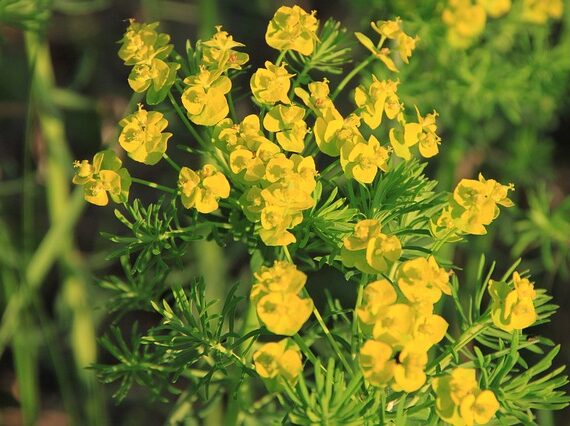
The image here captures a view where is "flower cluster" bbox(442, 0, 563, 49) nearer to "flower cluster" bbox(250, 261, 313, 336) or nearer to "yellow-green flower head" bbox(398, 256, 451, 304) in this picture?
"yellow-green flower head" bbox(398, 256, 451, 304)

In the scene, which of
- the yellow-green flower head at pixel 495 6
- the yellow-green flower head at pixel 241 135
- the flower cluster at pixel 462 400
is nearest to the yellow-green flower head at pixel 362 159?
the yellow-green flower head at pixel 241 135

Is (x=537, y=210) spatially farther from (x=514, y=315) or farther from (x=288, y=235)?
(x=288, y=235)

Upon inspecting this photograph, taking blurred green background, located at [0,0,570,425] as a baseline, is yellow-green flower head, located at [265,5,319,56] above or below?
above

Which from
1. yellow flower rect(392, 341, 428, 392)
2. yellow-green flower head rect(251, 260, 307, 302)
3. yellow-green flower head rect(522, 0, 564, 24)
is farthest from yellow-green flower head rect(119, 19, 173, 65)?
yellow-green flower head rect(522, 0, 564, 24)

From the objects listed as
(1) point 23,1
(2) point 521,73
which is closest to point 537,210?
(2) point 521,73

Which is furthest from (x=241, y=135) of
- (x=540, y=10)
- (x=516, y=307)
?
(x=540, y=10)

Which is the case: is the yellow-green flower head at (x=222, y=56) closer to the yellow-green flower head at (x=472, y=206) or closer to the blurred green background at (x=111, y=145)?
the yellow-green flower head at (x=472, y=206)
